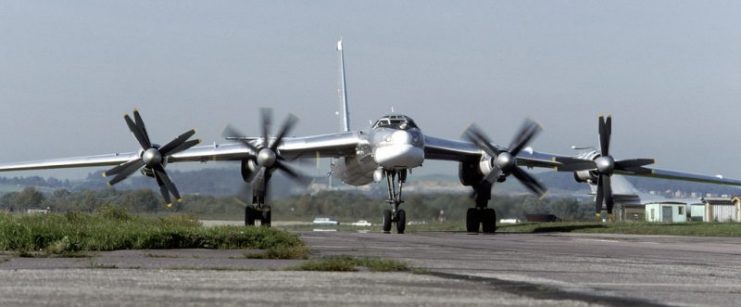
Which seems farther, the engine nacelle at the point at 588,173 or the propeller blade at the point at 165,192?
the engine nacelle at the point at 588,173

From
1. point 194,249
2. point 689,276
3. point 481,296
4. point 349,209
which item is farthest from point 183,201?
point 481,296

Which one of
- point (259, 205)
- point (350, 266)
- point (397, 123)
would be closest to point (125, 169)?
point (259, 205)

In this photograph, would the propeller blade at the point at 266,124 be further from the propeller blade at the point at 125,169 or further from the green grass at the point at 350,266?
the green grass at the point at 350,266

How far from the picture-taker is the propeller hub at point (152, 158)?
34344mm

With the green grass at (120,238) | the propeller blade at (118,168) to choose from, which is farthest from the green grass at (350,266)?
the propeller blade at (118,168)

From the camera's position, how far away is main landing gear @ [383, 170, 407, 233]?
1309 inches

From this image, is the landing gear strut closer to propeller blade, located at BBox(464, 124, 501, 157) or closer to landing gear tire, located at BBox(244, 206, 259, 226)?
landing gear tire, located at BBox(244, 206, 259, 226)

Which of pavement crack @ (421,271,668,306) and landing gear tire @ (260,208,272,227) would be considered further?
landing gear tire @ (260,208,272,227)

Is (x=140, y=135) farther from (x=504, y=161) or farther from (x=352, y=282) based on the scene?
(x=352, y=282)

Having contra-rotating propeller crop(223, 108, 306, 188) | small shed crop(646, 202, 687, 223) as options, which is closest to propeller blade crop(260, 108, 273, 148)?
contra-rotating propeller crop(223, 108, 306, 188)

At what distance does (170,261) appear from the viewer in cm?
1336

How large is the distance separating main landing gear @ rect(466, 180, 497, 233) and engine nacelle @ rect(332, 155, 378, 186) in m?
3.89

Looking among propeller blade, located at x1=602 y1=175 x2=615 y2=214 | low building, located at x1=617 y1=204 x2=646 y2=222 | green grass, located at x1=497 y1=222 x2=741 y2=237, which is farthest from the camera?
low building, located at x1=617 y1=204 x2=646 y2=222

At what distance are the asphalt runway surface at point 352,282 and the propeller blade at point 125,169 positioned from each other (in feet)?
65.1
